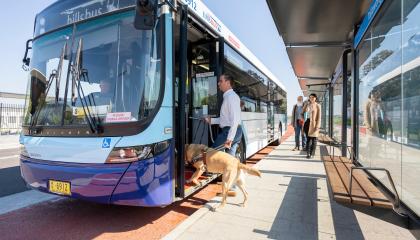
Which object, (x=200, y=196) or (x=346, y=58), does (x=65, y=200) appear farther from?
(x=346, y=58)

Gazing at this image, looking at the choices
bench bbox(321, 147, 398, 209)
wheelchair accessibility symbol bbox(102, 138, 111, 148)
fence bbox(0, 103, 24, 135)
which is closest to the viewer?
bench bbox(321, 147, 398, 209)

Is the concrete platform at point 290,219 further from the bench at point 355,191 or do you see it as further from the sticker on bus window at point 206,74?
the sticker on bus window at point 206,74

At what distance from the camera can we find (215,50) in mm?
5789

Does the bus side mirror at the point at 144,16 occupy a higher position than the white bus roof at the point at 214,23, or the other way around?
the white bus roof at the point at 214,23

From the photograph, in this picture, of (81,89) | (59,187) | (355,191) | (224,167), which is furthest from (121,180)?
(355,191)

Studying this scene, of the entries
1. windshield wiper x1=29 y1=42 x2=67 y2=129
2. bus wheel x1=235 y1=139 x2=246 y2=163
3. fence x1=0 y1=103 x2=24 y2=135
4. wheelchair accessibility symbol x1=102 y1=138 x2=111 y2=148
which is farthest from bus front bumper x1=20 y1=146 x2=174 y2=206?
fence x1=0 y1=103 x2=24 y2=135

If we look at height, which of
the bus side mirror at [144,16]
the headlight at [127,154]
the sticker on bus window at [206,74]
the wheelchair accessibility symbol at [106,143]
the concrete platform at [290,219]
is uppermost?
the bus side mirror at [144,16]

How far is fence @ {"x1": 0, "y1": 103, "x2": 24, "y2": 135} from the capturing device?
18.7m

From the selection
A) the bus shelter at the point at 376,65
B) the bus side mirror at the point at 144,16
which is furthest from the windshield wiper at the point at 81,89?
the bus shelter at the point at 376,65

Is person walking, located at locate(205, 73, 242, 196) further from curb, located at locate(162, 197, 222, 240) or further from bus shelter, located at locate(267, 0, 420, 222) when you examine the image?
bus shelter, located at locate(267, 0, 420, 222)

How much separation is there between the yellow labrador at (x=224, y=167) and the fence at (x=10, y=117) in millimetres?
17941

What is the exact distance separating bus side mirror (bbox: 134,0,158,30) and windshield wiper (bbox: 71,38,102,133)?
3.46 ft

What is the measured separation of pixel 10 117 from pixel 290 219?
21.1m

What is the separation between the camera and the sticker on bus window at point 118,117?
356cm
